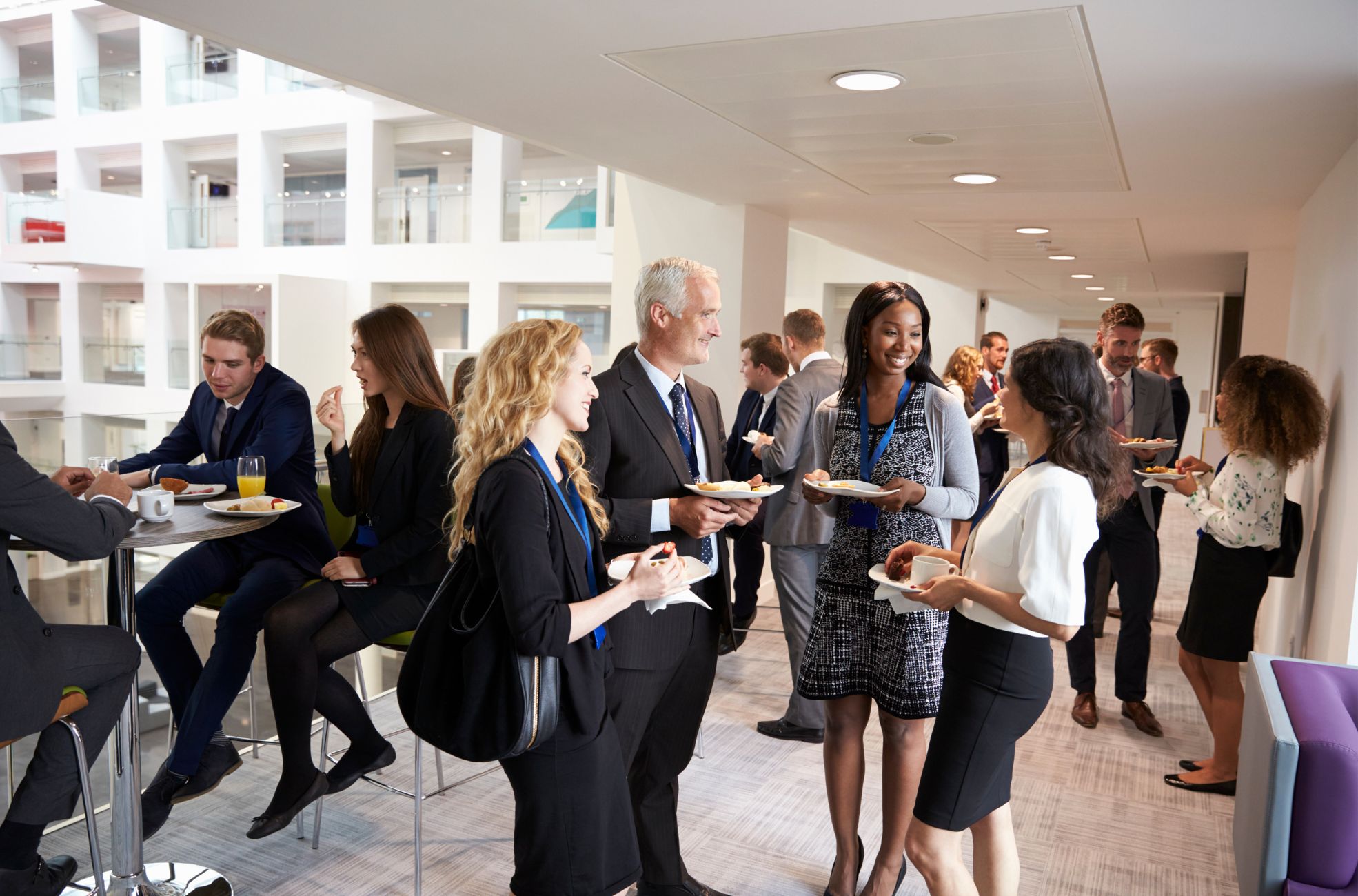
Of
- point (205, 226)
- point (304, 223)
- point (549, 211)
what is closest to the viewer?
point (549, 211)

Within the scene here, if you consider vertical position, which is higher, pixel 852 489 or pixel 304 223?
pixel 304 223

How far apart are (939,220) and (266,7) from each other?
16.4 feet

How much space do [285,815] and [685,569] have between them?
1.60m

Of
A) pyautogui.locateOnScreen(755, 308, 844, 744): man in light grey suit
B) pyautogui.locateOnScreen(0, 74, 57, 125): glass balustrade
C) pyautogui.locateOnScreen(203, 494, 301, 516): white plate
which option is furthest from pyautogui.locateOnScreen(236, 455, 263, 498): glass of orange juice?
pyautogui.locateOnScreen(0, 74, 57, 125): glass balustrade

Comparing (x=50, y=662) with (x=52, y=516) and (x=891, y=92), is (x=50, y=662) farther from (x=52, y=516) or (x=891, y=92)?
(x=891, y=92)

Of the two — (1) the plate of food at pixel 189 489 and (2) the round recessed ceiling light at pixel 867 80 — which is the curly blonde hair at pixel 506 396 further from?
(2) the round recessed ceiling light at pixel 867 80

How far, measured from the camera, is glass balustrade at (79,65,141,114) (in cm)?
1938

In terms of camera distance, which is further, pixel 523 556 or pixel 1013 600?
pixel 1013 600

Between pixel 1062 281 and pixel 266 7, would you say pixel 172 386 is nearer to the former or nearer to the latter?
pixel 1062 281

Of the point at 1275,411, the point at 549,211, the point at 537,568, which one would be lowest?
the point at 537,568

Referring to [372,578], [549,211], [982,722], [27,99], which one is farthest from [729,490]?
[27,99]

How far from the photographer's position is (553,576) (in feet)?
5.40

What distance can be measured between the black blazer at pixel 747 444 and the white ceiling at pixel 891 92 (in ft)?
3.99

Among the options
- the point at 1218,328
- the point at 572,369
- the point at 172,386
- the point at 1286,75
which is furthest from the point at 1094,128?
the point at 172,386
